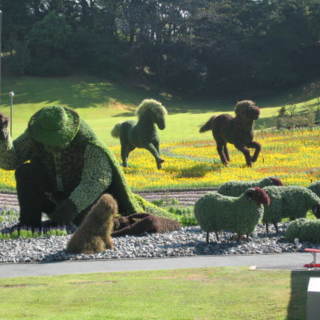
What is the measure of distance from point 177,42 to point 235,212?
64.0 meters

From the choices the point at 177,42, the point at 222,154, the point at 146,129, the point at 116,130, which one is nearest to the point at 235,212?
the point at 146,129

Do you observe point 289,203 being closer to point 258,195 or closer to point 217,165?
point 258,195

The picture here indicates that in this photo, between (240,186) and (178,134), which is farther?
(178,134)

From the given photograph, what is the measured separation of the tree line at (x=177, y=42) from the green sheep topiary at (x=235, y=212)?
59821 mm

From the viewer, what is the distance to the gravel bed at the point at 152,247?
1442 centimetres

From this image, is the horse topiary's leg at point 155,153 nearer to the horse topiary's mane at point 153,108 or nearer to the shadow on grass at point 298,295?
the horse topiary's mane at point 153,108

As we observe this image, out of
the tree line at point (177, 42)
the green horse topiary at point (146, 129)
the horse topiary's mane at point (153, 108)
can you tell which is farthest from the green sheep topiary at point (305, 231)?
the tree line at point (177, 42)

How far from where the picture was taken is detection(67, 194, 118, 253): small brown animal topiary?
14539 mm

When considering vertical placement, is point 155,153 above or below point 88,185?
below

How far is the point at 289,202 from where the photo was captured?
17.1 m

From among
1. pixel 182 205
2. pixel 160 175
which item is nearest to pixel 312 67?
pixel 160 175

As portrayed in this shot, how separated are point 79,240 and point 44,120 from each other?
11.1ft

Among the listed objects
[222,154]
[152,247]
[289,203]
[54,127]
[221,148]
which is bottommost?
[222,154]

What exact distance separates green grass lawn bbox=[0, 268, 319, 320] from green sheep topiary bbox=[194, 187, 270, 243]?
2.49 meters
